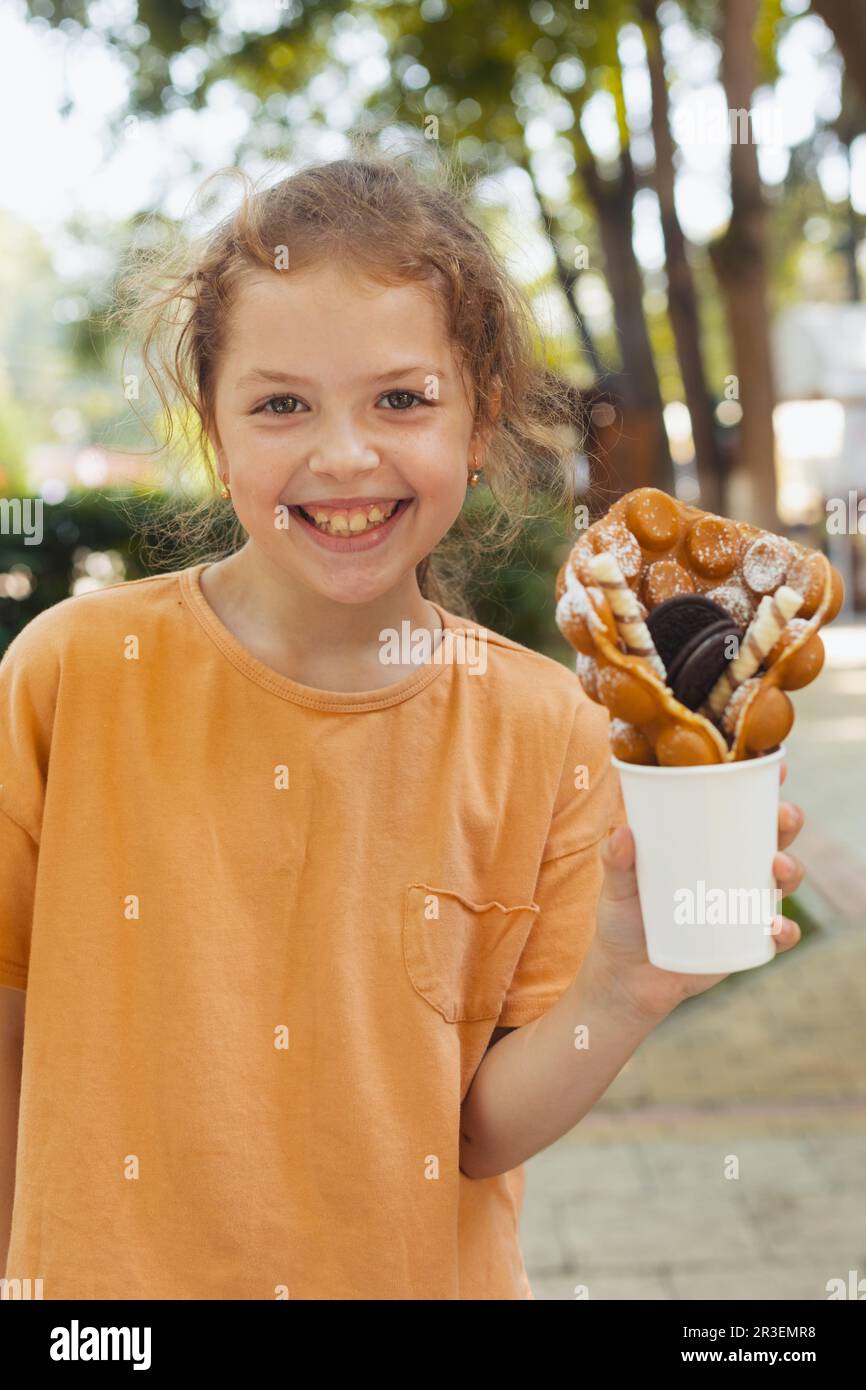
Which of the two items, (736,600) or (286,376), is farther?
(286,376)

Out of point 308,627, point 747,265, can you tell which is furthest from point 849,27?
point 747,265

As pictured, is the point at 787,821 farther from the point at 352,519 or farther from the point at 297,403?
the point at 297,403

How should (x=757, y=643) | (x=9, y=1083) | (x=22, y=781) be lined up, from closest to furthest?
(x=757, y=643) → (x=22, y=781) → (x=9, y=1083)

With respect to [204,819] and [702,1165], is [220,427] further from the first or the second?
[702,1165]

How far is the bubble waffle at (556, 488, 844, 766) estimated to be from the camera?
4.56 feet

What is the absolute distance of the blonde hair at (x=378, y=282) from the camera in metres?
1.75

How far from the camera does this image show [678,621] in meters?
Result: 1.46

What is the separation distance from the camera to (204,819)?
1753 millimetres

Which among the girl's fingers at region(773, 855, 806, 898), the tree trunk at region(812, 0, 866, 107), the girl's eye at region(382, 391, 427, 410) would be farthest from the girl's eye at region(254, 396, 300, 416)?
the tree trunk at region(812, 0, 866, 107)

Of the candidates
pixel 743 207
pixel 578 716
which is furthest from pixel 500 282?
pixel 743 207

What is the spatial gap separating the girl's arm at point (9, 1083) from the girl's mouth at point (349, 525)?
694 mm

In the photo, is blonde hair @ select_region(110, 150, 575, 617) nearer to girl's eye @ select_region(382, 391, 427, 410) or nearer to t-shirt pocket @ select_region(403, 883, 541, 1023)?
girl's eye @ select_region(382, 391, 427, 410)

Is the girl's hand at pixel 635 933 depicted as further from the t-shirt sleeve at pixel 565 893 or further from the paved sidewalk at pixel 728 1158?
the paved sidewalk at pixel 728 1158

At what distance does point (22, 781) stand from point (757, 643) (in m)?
0.89
